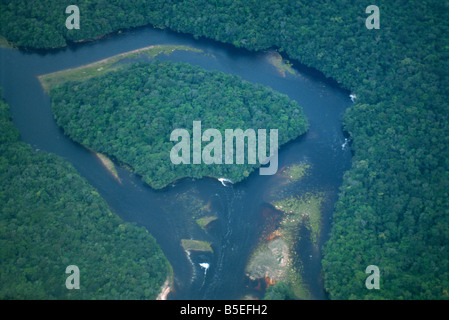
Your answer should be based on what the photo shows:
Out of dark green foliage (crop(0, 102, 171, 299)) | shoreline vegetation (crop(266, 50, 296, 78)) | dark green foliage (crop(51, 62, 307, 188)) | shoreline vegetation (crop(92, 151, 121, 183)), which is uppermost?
shoreline vegetation (crop(266, 50, 296, 78))

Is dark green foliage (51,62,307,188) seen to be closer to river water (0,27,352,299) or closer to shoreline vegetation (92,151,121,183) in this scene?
shoreline vegetation (92,151,121,183)

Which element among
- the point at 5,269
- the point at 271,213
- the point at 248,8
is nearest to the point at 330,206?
the point at 271,213

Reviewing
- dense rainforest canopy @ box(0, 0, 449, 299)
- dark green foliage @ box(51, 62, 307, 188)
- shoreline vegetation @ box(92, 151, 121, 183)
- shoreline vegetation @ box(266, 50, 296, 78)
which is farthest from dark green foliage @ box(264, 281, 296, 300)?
shoreline vegetation @ box(266, 50, 296, 78)

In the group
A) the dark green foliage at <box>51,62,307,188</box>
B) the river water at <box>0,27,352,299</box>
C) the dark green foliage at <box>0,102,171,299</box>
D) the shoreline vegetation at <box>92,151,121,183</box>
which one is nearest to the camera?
the dark green foliage at <box>0,102,171,299</box>

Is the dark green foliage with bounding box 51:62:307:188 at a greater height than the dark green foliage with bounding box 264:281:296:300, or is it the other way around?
the dark green foliage with bounding box 51:62:307:188

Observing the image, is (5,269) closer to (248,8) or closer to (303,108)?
(303,108)

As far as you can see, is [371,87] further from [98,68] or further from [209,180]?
[98,68]
